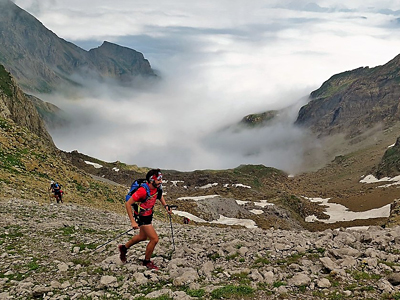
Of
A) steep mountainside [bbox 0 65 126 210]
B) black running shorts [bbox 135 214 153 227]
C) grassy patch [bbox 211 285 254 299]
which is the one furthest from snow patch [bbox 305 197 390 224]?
grassy patch [bbox 211 285 254 299]

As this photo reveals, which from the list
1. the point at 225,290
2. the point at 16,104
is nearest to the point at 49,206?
the point at 225,290

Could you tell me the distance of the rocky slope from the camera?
9.93 metres

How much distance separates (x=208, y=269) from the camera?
11.8m

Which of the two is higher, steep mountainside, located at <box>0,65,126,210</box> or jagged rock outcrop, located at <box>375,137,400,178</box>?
jagged rock outcrop, located at <box>375,137,400,178</box>

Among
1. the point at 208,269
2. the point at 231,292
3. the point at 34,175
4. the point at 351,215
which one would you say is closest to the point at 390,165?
the point at 351,215

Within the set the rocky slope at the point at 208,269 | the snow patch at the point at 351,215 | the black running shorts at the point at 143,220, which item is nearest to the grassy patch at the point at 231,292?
the rocky slope at the point at 208,269

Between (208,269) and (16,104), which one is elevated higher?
(16,104)

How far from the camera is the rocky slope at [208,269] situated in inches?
391

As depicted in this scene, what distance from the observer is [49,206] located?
26.2m

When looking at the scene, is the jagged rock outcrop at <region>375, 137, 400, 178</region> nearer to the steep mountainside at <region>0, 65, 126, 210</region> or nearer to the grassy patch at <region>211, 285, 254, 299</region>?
the steep mountainside at <region>0, 65, 126, 210</region>

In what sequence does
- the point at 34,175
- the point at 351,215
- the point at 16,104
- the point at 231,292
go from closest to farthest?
the point at 231,292, the point at 34,175, the point at 16,104, the point at 351,215

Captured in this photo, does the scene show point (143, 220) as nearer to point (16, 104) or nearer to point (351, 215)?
point (16, 104)

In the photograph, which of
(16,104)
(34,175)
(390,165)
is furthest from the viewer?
(390,165)

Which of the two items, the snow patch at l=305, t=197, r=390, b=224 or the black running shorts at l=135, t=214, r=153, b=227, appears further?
the snow patch at l=305, t=197, r=390, b=224
